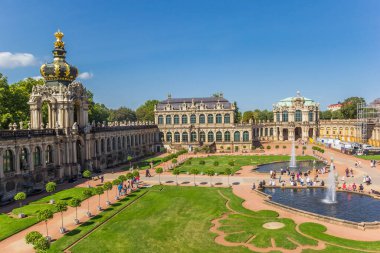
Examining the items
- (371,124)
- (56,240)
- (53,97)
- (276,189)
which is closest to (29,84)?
(53,97)

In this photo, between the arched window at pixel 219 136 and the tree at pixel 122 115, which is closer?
the arched window at pixel 219 136

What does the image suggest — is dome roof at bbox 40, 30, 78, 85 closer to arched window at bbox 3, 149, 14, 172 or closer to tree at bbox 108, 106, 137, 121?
arched window at bbox 3, 149, 14, 172

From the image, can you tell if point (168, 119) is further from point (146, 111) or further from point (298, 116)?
point (298, 116)

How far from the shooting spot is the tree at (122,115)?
159 meters

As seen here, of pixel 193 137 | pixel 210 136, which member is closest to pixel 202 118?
pixel 210 136

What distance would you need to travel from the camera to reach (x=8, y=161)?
149 ft

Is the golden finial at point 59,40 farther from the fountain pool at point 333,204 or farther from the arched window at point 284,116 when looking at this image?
the arched window at point 284,116

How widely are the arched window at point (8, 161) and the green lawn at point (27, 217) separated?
652cm

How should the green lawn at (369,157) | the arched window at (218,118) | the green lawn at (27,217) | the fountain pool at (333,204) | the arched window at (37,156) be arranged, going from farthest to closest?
the arched window at (218,118) < the green lawn at (369,157) < the arched window at (37,156) < the fountain pool at (333,204) < the green lawn at (27,217)

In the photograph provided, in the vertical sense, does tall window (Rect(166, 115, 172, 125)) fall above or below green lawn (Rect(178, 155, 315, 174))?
above

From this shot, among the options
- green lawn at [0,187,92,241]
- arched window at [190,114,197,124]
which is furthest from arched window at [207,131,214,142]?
green lawn at [0,187,92,241]

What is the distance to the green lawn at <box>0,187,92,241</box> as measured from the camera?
32.9 m

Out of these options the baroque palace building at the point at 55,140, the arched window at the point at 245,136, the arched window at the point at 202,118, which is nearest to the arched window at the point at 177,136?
the arched window at the point at 202,118

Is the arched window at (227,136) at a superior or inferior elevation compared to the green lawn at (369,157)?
superior
